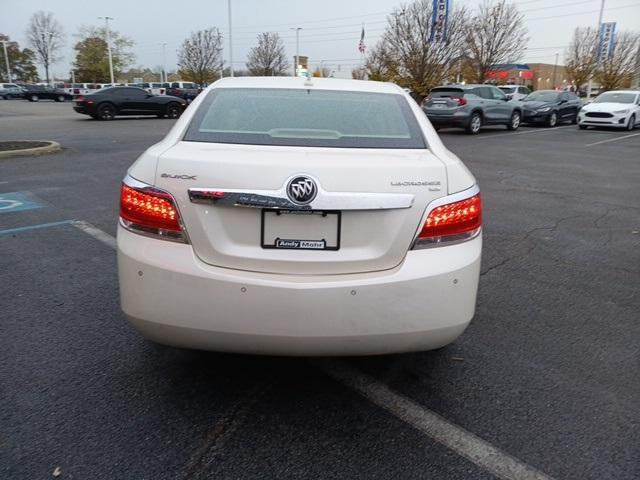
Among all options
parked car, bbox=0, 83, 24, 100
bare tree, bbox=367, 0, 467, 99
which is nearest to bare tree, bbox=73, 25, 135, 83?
parked car, bbox=0, 83, 24, 100

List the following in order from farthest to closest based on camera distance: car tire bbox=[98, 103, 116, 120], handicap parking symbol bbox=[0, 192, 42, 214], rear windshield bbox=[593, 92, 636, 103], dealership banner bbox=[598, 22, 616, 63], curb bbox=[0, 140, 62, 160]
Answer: dealership banner bbox=[598, 22, 616, 63] < car tire bbox=[98, 103, 116, 120] < rear windshield bbox=[593, 92, 636, 103] < curb bbox=[0, 140, 62, 160] < handicap parking symbol bbox=[0, 192, 42, 214]

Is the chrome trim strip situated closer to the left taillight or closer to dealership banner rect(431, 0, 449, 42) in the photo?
the left taillight

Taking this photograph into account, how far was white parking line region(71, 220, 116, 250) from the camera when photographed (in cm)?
540

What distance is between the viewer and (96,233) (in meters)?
5.73

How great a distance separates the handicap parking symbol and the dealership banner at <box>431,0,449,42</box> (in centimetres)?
2758

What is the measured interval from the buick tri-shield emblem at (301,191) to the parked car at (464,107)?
16.8m

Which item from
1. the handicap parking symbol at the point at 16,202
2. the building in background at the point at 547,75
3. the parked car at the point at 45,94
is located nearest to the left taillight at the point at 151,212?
the handicap parking symbol at the point at 16,202

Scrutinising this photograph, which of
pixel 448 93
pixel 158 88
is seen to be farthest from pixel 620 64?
pixel 158 88

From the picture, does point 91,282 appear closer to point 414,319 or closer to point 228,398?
point 228,398

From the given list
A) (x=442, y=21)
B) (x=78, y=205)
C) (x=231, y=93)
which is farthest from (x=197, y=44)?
(x=231, y=93)

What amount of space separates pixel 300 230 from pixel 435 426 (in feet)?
3.84

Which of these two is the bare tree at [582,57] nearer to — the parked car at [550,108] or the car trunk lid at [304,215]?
the parked car at [550,108]

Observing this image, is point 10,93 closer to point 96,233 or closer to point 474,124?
point 474,124

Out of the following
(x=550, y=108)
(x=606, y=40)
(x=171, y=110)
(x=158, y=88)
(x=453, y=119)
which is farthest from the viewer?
(x=606, y=40)
